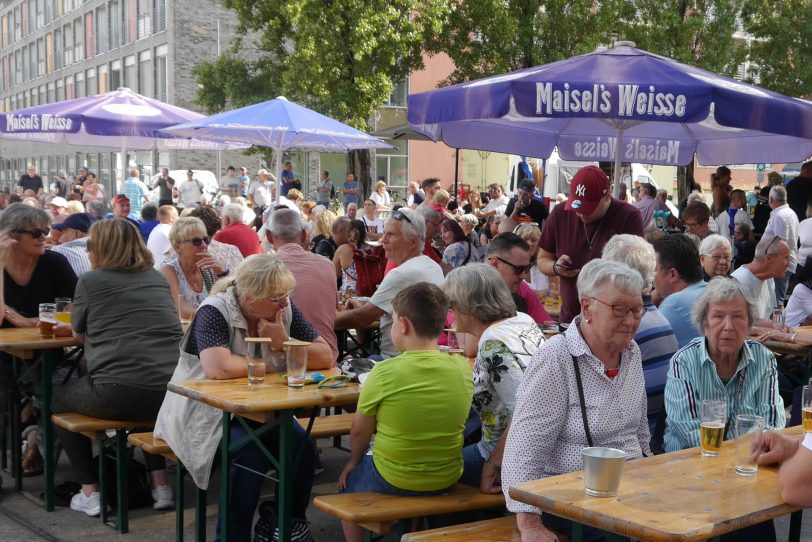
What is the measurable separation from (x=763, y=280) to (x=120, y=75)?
39.3 metres

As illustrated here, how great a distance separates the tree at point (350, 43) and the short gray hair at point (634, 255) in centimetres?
1750

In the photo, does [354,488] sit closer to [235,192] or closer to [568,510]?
[568,510]

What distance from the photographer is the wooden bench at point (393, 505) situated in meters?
3.66

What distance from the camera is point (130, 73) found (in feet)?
134

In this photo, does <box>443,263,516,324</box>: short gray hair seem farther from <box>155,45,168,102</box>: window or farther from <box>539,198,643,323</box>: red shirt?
<box>155,45,168,102</box>: window

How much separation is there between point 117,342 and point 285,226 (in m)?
1.67

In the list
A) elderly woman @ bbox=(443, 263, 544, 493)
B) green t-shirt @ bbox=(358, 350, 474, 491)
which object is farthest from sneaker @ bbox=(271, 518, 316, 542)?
elderly woman @ bbox=(443, 263, 544, 493)

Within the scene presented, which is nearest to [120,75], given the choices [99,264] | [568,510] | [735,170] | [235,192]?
[235,192]

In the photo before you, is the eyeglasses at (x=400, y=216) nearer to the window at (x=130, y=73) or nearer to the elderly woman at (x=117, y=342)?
the elderly woman at (x=117, y=342)

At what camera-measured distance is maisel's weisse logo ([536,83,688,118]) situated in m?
6.18

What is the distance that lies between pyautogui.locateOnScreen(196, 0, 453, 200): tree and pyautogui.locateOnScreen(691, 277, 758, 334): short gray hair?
18.3 meters

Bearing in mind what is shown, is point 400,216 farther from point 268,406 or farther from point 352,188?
point 352,188

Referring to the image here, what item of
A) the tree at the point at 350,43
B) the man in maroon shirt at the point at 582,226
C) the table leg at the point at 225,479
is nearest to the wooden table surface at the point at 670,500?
the table leg at the point at 225,479

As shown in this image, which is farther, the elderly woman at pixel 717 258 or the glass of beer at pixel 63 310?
the elderly woman at pixel 717 258
